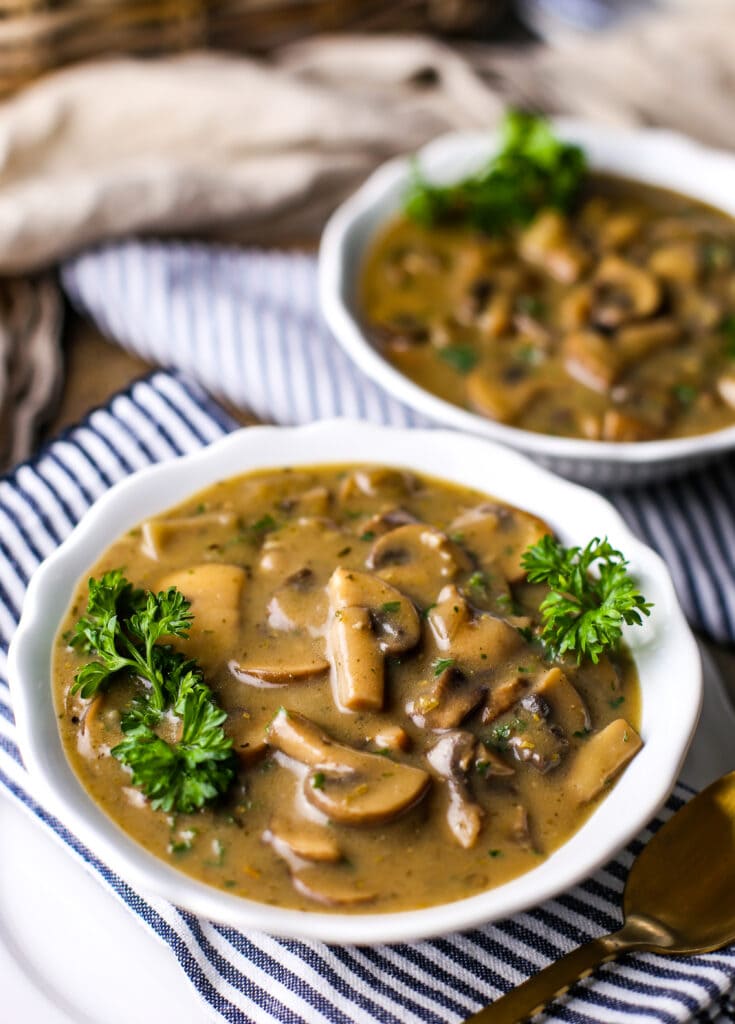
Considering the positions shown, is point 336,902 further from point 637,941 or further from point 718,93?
point 718,93

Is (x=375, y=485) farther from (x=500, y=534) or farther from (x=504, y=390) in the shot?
(x=504, y=390)

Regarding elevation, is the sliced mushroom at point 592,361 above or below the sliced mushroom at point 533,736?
below

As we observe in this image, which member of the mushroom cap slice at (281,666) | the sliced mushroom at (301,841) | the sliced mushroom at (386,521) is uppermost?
the mushroom cap slice at (281,666)

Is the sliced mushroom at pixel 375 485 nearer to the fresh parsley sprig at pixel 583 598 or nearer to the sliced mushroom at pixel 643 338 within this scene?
the fresh parsley sprig at pixel 583 598

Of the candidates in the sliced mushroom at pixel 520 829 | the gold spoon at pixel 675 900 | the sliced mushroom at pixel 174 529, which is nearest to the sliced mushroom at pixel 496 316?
the sliced mushroom at pixel 174 529

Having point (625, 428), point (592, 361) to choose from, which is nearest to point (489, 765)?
point (625, 428)

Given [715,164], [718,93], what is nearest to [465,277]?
[715,164]
